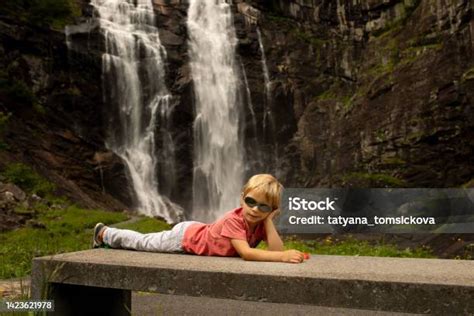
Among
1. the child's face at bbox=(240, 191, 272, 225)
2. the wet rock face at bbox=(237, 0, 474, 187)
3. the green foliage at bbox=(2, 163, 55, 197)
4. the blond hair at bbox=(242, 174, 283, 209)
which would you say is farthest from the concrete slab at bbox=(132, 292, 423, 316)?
the wet rock face at bbox=(237, 0, 474, 187)

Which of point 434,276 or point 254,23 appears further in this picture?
point 254,23

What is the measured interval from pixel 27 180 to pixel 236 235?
17.8 meters

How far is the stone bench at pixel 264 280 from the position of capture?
8.13 feet

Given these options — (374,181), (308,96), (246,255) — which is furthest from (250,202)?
(308,96)

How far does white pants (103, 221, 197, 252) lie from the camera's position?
387 cm

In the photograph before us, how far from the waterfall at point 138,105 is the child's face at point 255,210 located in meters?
20.9

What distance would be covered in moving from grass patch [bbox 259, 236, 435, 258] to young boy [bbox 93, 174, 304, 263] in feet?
24.3

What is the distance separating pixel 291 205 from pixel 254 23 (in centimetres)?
1998

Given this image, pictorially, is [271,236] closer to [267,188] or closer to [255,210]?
[255,210]

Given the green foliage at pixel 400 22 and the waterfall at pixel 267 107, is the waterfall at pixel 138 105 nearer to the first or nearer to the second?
the waterfall at pixel 267 107

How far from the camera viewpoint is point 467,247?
11.9 meters

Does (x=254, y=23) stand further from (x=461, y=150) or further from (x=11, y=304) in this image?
(x=11, y=304)

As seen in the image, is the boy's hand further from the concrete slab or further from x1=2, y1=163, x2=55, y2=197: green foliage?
x1=2, y1=163, x2=55, y2=197: green foliage

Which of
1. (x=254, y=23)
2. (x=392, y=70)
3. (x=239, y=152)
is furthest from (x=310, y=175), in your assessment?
(x=254, y=23)
